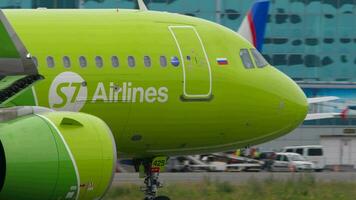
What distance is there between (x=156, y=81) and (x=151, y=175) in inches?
72.1

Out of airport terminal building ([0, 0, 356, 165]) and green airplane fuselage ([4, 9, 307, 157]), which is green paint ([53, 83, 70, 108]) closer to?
green airplane fuselage ([4, 9, 307, 157])

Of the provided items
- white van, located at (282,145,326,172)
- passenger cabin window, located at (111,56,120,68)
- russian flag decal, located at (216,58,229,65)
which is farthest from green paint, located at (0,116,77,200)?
white van, located at (282,145,326,172)

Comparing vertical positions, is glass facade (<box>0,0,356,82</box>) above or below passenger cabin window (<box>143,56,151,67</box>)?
above

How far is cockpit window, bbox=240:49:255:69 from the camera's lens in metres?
20.4

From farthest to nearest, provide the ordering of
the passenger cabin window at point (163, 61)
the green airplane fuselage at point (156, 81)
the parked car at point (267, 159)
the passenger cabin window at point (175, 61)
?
the parked car at point (267, 159)
the passenger cabin window at point (175, 61)
the passenger cabin window at point (163, 61)
the green airplane fuselage at point (156, 81)

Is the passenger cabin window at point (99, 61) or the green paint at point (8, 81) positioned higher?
the passenger cabin window at point (99, 61)

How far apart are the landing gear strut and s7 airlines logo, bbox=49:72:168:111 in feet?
4.61

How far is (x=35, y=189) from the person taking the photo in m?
12.1

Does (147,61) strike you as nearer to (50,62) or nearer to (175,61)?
(175,61)

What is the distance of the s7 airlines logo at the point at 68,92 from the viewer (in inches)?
687

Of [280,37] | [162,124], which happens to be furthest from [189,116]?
A: [280,37]

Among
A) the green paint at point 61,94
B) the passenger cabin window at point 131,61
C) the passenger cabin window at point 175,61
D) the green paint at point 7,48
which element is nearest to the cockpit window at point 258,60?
the passenger cabin window at point 175,61

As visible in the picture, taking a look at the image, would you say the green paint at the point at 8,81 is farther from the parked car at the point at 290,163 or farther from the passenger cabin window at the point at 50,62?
the parked car at the point at 290,163

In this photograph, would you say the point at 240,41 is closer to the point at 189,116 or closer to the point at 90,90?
the point at 189,116
